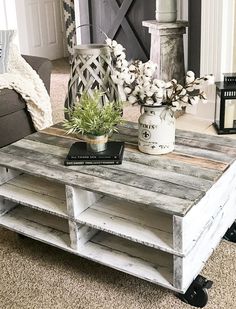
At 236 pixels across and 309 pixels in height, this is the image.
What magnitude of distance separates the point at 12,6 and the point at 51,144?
2603mm

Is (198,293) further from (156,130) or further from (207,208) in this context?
(156,130)

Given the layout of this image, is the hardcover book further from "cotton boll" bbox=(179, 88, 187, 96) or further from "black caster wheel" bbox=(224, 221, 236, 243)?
"black caster wheel" bbox=(224, 221, 236, 243)

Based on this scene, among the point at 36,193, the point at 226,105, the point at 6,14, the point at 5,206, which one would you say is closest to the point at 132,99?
the point at 36,193

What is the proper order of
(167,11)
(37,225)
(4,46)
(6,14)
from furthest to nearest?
(6,14), (167,11), (4,46), (37,225)

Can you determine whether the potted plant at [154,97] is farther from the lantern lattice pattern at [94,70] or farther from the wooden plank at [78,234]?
the wooden plank at [78,234]

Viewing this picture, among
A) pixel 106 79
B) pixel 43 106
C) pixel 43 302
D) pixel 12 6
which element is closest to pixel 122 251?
pixel 43 302

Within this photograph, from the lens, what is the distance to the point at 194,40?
3.61 m

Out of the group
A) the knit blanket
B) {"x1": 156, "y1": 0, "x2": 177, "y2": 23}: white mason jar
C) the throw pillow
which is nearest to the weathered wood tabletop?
the knit blanket

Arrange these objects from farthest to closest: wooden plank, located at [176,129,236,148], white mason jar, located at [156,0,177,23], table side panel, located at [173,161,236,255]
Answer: white mason jar, located at [156,0,177,23] → wooden plank, located at [176,129,236,148] → table side panel, located at [173,161,236,255]

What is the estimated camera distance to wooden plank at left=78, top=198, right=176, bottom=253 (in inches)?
59.5

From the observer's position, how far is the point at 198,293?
1.58 metres

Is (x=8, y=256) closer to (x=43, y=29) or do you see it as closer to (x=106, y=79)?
(x=106, y=79)

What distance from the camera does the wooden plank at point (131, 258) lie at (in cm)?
153

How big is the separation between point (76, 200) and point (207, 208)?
0.45m
